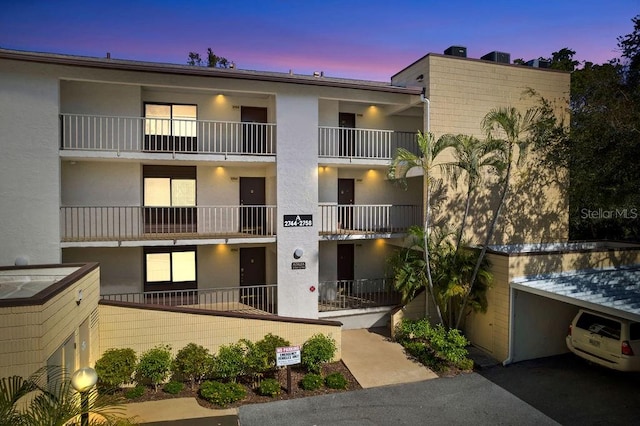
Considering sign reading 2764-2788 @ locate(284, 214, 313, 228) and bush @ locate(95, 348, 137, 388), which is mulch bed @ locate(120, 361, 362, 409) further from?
sign reading 2764-2788 @ locate(284, 214, 313, 228)

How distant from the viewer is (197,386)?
10375mm

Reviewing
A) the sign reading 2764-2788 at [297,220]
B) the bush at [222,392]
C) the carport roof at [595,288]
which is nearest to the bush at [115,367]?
the bush at [222,392]

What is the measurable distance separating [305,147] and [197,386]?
8.27 meters

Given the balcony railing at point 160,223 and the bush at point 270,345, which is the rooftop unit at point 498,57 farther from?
the bush at point 270,345

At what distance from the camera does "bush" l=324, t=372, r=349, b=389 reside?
10.2m

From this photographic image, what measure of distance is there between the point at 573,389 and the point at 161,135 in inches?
578

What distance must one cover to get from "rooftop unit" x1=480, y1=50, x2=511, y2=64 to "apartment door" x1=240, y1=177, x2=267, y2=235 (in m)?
10.6

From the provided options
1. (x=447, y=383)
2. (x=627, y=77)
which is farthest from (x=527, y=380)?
(x=627, y=77)

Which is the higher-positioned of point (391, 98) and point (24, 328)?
point (391, 98)

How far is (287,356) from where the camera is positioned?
9.87 meters

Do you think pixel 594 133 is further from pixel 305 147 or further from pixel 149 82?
pixel 149 82

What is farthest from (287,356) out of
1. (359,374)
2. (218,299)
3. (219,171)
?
(219,171)

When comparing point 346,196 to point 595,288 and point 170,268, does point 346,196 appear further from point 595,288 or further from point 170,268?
point 595,288

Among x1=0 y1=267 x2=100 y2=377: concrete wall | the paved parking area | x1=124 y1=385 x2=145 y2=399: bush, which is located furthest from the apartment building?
the paved parking area
